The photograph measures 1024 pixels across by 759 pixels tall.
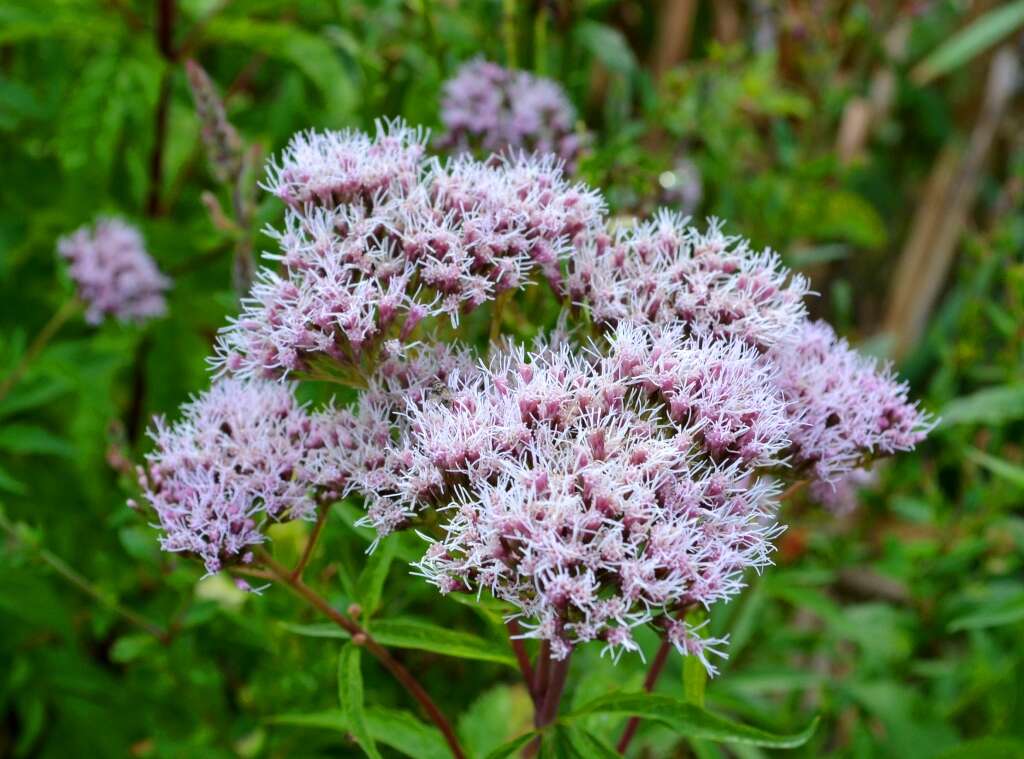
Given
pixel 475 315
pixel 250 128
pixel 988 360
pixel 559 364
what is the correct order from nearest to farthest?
pixel 559 364 < pixel 475 315 < pixel 250 128 < pixel 988 360

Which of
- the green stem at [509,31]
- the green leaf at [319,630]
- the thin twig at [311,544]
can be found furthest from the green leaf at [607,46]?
the green leaf at [319,630]

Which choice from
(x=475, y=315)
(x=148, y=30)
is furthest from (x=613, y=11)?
(x=475, y=315)

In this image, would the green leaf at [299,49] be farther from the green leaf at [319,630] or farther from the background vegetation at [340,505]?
the green leaf at [319,630]

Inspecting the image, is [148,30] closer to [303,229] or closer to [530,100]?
[530,100]

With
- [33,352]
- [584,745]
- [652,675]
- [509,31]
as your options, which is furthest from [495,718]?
[509,31]

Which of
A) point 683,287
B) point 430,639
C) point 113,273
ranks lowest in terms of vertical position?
point 430,639

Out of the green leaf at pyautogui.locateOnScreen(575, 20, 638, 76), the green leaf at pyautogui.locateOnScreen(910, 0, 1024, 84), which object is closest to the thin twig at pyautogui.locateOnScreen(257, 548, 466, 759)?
the green leaf at pyautogui.locateOnScreen(575, 20, 638, 76)

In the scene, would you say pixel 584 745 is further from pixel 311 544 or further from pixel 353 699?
pixel 311 544

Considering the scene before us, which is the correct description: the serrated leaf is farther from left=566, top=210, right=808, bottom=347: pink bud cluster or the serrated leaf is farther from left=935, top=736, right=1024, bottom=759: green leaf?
left=935, top=736, right=1024, bottom=759: green leaf
